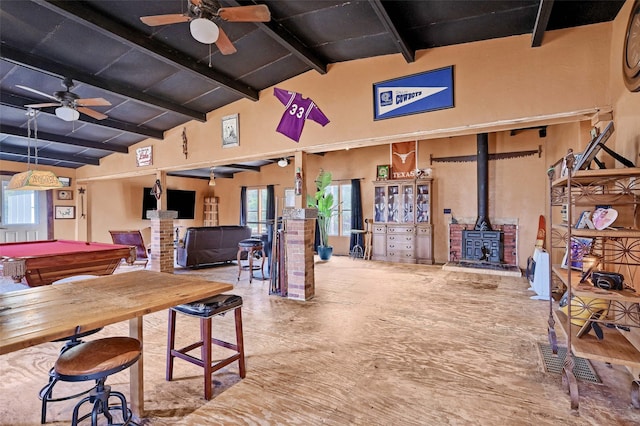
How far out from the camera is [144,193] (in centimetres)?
957

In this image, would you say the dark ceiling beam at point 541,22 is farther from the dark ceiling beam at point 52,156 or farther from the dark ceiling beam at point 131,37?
the dark ceiling beam at point 52,156

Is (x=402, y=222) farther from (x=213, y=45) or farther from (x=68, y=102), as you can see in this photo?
(x=68, y=102)

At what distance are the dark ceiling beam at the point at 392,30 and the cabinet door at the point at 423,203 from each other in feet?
14.4

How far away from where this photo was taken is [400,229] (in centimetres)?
781

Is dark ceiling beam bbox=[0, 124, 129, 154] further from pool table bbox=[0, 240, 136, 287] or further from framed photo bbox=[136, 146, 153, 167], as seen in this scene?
pool table bbox=[0, 240, 136, 287]

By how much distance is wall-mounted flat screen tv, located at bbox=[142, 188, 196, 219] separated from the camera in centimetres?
959

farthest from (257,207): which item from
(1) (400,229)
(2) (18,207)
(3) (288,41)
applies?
(3) (288,41)

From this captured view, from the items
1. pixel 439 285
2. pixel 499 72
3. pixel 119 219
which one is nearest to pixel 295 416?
pixel 499 72

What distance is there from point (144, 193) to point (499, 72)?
9.75m

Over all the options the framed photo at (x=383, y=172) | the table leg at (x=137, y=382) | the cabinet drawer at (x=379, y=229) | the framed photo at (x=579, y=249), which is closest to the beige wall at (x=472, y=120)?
the framed photo at (x=383, y=172)

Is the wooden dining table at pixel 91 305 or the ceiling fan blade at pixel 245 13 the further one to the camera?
the ceiling fan blade at pixel 245 13

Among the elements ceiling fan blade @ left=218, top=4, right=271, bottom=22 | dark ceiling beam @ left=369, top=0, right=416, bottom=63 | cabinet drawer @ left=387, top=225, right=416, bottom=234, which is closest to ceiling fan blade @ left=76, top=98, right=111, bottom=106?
ceiling fan blade @ left=218, top=4, right=271, bottom=22

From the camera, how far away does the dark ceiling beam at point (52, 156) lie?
21.5 feet

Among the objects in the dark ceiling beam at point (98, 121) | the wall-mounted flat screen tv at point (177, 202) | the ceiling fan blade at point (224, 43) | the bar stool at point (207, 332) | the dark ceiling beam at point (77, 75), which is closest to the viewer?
the bar stool at point (207, 332)
